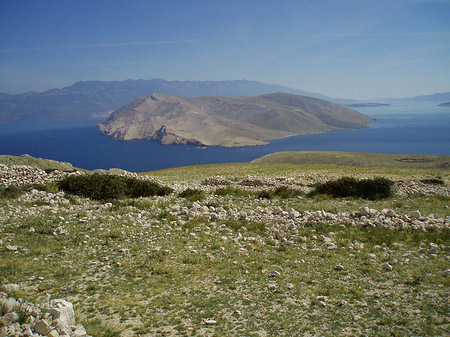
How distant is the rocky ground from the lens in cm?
635

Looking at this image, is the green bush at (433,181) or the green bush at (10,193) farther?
the green bush at (433,181)

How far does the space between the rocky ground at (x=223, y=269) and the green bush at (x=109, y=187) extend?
2051 millimetres

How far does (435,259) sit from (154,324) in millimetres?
8355

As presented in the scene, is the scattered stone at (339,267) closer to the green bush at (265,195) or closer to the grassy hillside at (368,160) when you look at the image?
the green bush at (265,195)

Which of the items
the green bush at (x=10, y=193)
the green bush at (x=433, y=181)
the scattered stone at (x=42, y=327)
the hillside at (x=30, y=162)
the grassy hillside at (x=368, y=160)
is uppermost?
the hillside at (x=30, y=162)

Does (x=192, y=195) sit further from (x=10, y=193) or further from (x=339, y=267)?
(x=339, y=267)

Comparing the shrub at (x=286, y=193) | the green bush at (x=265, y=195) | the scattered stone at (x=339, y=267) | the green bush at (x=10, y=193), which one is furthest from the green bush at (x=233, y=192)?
the scattered stone at (x=339, y=267)

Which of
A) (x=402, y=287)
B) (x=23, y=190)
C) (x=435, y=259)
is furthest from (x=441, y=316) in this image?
(x=23, y=190)

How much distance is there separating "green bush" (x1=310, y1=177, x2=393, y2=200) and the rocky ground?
181 inches

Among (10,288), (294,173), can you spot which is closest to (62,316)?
(10,288)

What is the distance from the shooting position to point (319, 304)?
7.04 m

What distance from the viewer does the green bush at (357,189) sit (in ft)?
64.9

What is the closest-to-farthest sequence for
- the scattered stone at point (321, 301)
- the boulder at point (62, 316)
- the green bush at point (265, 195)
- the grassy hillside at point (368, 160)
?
the boulder at point (62, 316), the scattered stone at point (321, 301), the green bush at point (265, 195), the grassy hillside at point (368, 160)

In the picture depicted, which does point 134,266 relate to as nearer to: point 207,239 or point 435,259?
point 207,239
